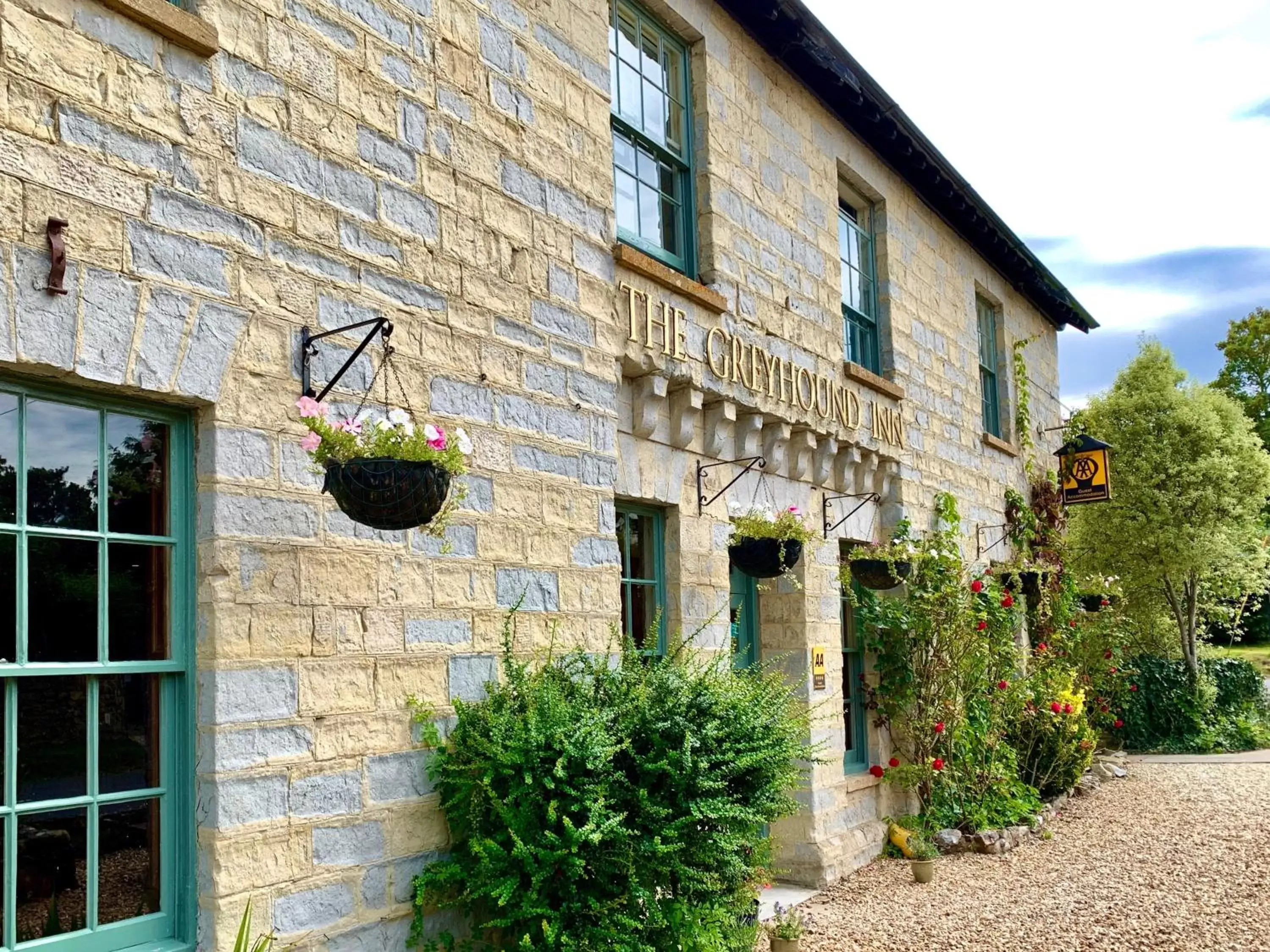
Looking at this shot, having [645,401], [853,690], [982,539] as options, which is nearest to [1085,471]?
[982,539]

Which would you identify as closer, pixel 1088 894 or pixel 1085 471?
pixel 1088 894

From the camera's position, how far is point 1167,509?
49.8 feet

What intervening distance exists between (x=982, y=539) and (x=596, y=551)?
7091 mm

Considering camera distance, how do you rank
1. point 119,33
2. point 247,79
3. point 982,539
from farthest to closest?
point 982,539 → point 247,79 → point 119,33

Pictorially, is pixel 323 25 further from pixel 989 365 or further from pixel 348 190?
pixel 989 365

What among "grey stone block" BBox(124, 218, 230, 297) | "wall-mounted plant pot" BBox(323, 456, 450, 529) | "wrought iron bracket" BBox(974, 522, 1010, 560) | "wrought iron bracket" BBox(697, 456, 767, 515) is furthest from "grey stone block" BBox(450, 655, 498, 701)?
"wrought iron bracket" BBox(974, 522, 1010, 560)

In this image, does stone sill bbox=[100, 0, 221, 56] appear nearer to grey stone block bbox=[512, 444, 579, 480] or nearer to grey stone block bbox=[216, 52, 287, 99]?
grey stone block bbox=[216, 52, 287, 99]

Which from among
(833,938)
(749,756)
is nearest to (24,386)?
(749,756)

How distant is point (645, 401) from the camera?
20.5ft

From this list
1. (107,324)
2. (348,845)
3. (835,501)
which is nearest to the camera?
(107,324)

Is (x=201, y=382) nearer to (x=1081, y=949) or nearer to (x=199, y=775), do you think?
(x=199, y=775)

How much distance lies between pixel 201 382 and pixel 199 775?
Result: 1.29 metres

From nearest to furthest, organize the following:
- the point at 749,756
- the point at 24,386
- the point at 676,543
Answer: the point at 24,386 → the point at 749,756 → the point at 676,543

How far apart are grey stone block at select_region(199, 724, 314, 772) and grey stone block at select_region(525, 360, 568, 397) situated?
6.34 ft
